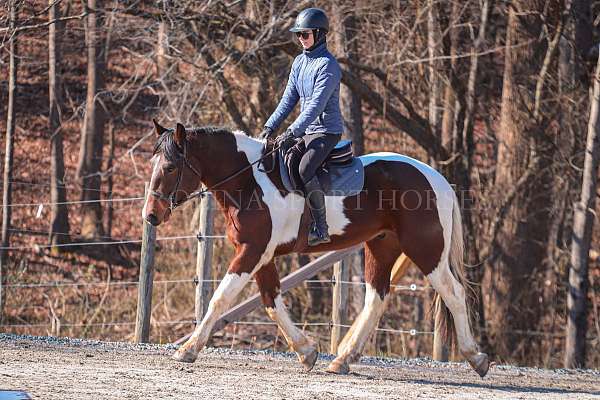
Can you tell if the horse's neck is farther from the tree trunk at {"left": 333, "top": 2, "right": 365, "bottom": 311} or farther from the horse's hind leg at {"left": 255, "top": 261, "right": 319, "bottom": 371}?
the tree trunk at {"left": 333, "top": 2, "right": 365, "bottom": 311}

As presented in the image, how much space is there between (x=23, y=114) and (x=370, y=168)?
44.5 ft

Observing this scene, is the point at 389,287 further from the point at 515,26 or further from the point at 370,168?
the point at 515,26

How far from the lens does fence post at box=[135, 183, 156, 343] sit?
10469 mm

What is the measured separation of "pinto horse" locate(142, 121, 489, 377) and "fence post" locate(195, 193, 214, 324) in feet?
6.27

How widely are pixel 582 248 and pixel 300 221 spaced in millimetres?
6687

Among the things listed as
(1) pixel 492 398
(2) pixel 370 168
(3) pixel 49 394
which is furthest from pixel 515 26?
(3) pixel 49 394

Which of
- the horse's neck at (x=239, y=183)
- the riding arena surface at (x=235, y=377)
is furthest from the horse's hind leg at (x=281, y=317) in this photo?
the horse's neck at (x=239, y=183)

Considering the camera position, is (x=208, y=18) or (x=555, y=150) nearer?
(x=208, y=18)

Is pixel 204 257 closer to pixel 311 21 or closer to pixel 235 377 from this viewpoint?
pixel 235 377

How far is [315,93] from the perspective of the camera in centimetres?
809

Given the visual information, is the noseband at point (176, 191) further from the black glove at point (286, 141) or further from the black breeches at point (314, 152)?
the black breeches at point (314, 152)

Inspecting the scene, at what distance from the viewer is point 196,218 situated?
16.4 m

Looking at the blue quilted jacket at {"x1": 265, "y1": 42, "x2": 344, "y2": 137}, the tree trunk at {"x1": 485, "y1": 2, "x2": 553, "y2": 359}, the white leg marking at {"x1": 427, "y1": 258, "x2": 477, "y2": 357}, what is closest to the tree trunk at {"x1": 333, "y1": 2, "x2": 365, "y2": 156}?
the tree trunk at {"x1": 485, "y1": 2, "x2": 553, "y2": 359}

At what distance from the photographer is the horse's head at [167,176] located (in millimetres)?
7977
